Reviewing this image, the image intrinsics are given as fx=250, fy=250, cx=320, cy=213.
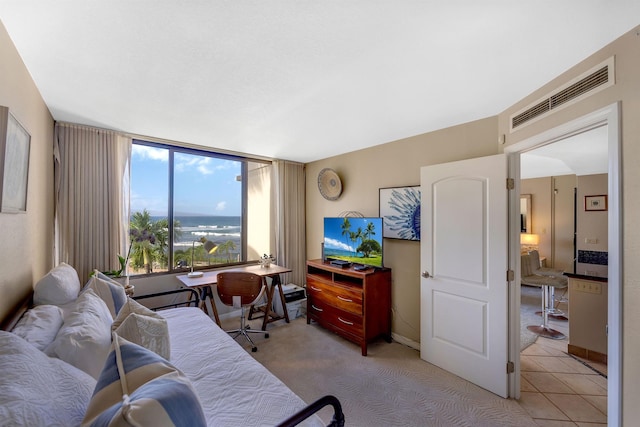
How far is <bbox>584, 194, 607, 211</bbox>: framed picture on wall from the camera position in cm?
295

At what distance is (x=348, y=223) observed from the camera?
3215 mm

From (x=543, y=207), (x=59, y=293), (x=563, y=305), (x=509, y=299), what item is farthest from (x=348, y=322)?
(x=543, y=207)

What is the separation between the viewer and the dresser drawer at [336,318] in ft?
9.29

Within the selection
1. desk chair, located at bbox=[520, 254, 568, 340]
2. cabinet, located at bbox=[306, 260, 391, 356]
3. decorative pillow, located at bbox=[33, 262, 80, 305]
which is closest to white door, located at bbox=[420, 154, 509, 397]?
cabinet, located at bbox=[306, 260, 391, 356]

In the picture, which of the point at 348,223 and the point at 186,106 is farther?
the point at 348,223

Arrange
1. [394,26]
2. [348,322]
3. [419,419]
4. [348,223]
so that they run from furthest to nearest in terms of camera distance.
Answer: [348,223]
[348,322]
[419,419]
[394,26]

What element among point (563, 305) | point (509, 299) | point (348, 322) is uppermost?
point (509, 299)

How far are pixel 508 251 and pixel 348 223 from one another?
166 centimetres

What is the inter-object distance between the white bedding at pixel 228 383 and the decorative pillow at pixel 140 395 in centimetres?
46

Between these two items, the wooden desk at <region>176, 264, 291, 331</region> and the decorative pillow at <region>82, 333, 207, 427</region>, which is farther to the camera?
the wooden desk at <region>176, 264, 291, 331</region>

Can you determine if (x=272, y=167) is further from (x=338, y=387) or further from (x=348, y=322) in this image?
(x=338, y=387)

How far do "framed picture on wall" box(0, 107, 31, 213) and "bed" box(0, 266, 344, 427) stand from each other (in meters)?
0.58

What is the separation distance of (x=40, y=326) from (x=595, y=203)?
5.04 meters

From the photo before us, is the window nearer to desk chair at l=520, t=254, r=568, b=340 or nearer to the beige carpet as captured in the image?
the beige carpet
